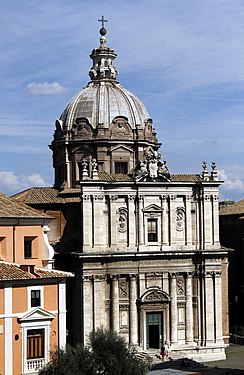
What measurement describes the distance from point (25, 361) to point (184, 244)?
2063 cm

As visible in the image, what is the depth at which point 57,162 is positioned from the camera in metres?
56.6

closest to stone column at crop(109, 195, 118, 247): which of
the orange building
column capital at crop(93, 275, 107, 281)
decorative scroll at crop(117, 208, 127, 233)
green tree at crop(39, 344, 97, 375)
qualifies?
decorative scroll at crop(117, 208, 127, 233)

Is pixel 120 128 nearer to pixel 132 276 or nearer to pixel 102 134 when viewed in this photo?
pixel 102 134

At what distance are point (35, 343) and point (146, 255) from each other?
1757cm

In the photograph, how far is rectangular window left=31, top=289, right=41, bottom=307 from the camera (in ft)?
102

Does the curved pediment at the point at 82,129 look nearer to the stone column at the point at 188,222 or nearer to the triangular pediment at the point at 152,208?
the triangular pediment at the point at 152,208

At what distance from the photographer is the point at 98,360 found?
29.4m

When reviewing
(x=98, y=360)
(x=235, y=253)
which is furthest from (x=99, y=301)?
(x=235, y=253)

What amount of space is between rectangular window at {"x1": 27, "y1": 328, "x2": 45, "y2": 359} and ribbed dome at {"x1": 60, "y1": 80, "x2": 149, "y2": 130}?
988 inches

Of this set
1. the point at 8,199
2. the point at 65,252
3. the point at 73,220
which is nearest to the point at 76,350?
the point at 8,199

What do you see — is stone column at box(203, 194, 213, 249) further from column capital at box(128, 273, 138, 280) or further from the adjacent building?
the adjacent building

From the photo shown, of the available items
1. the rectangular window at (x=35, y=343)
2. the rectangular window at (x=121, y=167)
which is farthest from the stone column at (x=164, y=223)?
the rectangular window at (x=35, y=343)

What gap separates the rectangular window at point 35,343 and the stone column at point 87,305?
49.9 ft

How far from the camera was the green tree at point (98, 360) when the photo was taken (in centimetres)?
2791
